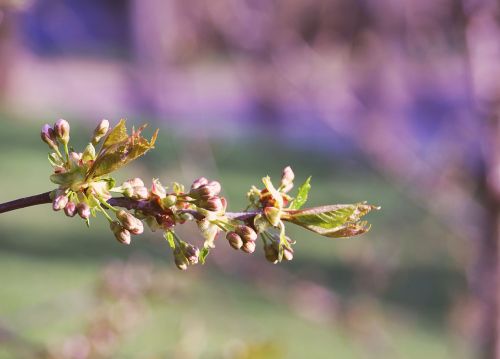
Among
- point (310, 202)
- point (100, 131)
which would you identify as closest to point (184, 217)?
point (100, 131)

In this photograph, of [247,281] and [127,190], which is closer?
[127,190]

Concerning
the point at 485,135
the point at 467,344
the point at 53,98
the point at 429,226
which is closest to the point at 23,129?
the point at 53,98

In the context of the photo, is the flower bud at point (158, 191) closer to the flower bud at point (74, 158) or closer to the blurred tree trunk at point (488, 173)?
the flower bud at point (74, 158)

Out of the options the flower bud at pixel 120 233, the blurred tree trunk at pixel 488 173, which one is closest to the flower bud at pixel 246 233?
the flower bud at pixel 120 233

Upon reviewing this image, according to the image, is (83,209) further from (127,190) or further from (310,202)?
(310,202)

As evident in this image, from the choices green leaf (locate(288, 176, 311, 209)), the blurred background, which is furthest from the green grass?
green leaf (locate(288, 176, 311, 209))

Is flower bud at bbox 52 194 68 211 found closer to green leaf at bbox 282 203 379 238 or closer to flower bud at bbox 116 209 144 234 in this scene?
flower bud at bbox 116 209 144 234
